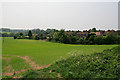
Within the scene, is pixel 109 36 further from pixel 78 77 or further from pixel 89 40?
pixel 78 77

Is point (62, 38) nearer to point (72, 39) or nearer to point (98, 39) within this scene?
point (72, 39)

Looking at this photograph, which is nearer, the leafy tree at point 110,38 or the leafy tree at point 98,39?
the leafy tree at point 110,38

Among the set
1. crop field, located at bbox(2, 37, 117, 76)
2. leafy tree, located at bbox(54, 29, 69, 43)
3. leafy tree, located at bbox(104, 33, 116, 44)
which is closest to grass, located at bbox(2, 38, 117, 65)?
crop field, located at bbox(2, 37, 117, 76)

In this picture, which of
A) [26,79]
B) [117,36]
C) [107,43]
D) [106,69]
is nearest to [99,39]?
[107,43]

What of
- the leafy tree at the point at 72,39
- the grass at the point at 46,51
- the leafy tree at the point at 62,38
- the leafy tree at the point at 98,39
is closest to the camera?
the grass at the point at 46,51

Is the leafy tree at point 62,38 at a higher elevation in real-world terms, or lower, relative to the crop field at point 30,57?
higher

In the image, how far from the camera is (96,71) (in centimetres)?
488

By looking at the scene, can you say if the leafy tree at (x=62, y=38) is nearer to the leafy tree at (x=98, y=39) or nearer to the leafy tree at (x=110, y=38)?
the leafy tree at (x=98, y=39)

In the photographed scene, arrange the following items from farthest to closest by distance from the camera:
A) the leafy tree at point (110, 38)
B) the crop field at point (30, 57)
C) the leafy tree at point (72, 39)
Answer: the leafy tree at point (72, 39) → the leafy tree at point (110, 38) → the crop field at point (30, 57)

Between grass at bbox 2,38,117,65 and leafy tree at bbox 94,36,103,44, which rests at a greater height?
leafy tree at bbox 94,36,103,44

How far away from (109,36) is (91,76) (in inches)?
609

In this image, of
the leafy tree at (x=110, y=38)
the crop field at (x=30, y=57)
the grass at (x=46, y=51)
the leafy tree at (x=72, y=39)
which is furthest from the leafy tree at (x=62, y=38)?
the crop field at (x=30, y=57)

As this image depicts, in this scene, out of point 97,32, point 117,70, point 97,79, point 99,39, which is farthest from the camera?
point 99,39

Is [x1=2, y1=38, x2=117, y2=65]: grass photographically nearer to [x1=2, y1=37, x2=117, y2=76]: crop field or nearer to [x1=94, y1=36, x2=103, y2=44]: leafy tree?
[x1=2, y1=37, x2=117, y2=76]: crop field
